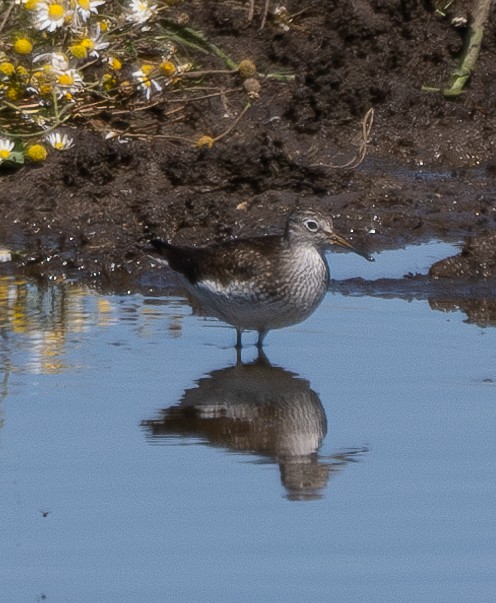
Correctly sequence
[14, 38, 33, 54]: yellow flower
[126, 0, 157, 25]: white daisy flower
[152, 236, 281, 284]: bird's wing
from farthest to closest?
[126, 0, 157, 25]: white daisy flower
[14, 38, 33, 54]: yellow flower
[152, 236, 281, 284]: bird's wing

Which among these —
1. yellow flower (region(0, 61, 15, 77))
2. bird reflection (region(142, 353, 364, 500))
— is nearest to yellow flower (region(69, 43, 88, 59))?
yellow flower (region(0, 61, 15, 77))

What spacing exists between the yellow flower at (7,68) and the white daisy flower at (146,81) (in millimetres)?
886

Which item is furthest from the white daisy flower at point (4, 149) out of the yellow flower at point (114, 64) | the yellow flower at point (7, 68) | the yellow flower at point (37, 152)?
the yellow flower at point (114, 64)

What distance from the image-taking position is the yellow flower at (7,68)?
9516mm

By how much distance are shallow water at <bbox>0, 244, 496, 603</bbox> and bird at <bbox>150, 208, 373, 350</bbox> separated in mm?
197

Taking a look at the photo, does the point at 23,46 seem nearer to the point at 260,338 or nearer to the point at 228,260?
the point at 228,260

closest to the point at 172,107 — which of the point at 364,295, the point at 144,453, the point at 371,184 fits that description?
the point at 371,184

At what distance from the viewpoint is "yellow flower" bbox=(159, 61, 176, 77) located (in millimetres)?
9844

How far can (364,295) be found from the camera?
8789 mm

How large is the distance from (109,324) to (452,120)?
13.6ft

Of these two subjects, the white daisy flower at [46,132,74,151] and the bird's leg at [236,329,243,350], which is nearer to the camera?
the bird's leg at [236,329,243,350]

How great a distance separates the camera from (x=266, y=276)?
25.3 feet

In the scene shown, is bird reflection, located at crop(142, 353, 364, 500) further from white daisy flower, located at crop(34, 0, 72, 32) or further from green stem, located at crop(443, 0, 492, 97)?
green stem, located at crop(443, 0, 492, 97)

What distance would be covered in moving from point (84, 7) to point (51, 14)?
0.22 metres
